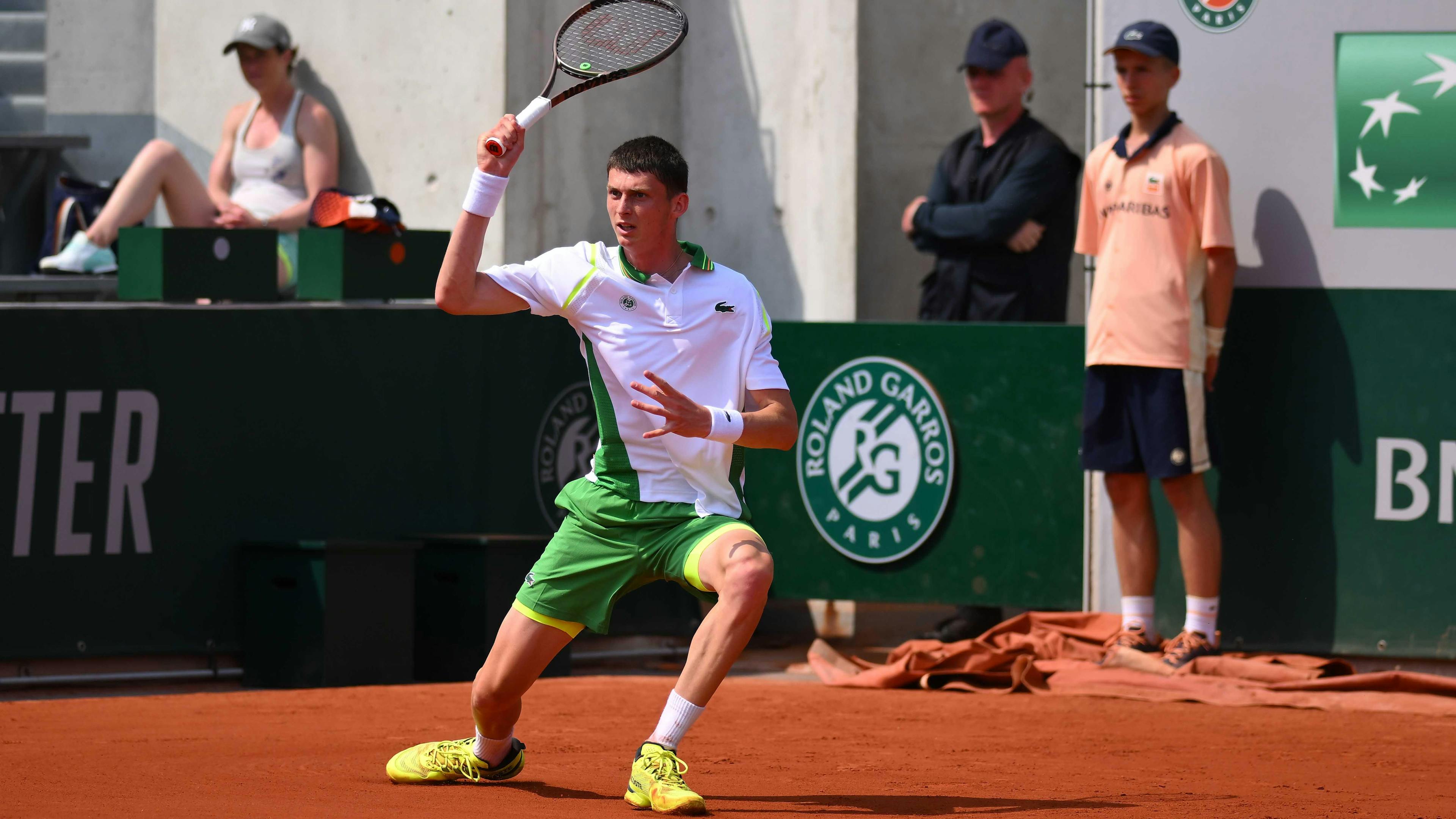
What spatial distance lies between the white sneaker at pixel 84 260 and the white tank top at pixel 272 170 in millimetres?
943

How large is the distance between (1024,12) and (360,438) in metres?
5.22

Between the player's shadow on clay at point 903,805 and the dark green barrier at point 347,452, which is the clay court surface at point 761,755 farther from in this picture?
the dark green barrier at point 347,452

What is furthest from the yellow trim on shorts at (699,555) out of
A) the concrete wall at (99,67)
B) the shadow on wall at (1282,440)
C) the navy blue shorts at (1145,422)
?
the concrete wall at (99,67)

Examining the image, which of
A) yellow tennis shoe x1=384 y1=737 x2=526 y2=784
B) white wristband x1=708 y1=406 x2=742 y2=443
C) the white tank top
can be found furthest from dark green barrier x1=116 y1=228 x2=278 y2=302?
white wristband x1=708 y1=406 x2=742 y2=443

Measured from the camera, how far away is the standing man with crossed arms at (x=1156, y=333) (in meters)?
8.00

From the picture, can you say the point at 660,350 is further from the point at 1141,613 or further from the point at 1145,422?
A: the point at 1141,613

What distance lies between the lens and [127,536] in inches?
312

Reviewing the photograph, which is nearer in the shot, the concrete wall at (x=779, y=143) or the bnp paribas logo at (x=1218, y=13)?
the bnp paribas logo at (x=1218, y=13)

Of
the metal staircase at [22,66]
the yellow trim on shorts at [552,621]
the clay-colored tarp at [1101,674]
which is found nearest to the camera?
the yellow trim on shorts at [552,621]

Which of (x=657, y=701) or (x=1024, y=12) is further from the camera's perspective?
(x=1024, y=12)

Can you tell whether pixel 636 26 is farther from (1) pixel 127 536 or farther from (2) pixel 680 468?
(1) pixel 127 536

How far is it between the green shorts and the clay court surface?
21.1 inches

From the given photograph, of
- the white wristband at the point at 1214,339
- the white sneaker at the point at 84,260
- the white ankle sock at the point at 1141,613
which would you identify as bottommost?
the white ankle sock at the point at 1141,613


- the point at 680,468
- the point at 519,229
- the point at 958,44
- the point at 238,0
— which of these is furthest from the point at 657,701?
the point at 238,0
